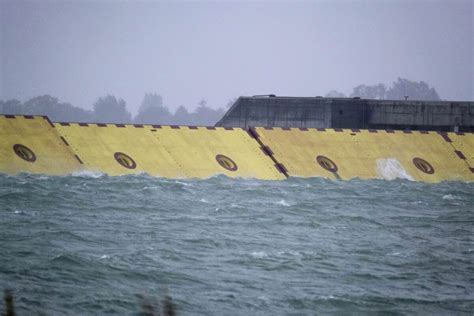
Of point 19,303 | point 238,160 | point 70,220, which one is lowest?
point 19,303

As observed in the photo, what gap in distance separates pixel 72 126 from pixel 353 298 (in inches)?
790

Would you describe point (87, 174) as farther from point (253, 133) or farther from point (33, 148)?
point (253, 133)

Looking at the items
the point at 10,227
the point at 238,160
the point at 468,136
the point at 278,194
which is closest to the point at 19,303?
the point at 10,227

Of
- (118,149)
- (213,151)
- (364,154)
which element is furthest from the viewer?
(364,154)

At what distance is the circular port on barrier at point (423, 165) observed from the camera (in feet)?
118

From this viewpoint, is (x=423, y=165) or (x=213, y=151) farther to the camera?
(x=423, y=165)

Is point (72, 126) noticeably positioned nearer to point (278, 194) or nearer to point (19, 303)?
point (278, 194)

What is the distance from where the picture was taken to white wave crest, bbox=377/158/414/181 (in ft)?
116

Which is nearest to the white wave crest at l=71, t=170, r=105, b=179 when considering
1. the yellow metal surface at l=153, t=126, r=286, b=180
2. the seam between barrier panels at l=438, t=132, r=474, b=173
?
the yellow metal surface at l=153, t=126, r=286, b=180

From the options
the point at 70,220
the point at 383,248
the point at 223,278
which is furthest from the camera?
the point at 70,220

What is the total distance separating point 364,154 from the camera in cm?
Answer: 3628

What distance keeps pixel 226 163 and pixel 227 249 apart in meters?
14.8

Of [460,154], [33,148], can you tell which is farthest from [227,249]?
[460,154]

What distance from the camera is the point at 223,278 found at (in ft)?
53.1
